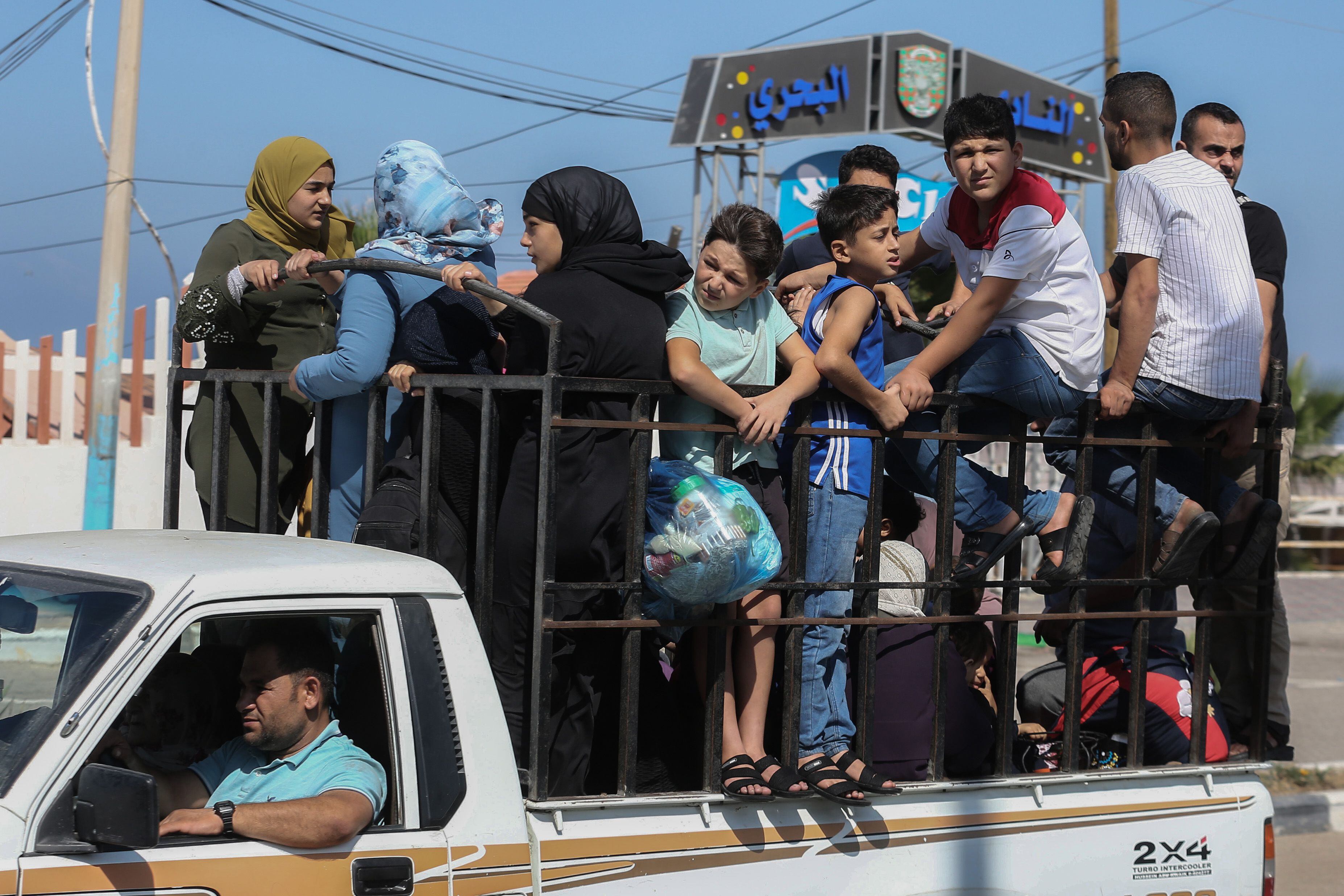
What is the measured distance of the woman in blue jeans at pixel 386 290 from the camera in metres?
3.39

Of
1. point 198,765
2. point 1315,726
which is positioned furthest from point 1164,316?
point 1315,726

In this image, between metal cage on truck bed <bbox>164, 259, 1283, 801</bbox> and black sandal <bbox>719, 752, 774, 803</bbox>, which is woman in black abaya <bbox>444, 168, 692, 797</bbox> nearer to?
metal cage on truck bed <bbox>164, 259, 1283, 801</bbox>

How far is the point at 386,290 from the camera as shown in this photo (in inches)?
138

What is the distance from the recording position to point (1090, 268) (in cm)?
374

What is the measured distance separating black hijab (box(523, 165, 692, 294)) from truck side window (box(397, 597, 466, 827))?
107cm

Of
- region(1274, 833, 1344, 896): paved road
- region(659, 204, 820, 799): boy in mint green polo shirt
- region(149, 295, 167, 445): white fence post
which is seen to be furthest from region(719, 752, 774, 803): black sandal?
region(149, 295, 167, 445): white fence post

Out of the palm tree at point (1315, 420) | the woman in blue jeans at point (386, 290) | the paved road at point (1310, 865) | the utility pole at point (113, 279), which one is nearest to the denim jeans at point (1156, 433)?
the woman in blue jeans at point (386, 290)

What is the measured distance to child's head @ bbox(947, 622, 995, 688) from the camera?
3859 millimetres

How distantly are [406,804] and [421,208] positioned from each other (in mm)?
1830

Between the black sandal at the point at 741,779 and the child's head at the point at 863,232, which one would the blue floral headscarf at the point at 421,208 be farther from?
the black sandal at the point at 741,779

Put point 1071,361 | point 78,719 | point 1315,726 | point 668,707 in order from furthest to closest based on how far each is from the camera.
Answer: point 1315,726
point 1071,361
point 668,707
point 78,719

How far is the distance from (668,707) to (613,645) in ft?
0.81

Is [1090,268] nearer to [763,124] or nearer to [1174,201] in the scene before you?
[1174,201]

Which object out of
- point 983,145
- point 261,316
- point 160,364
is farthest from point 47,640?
point 160,364
